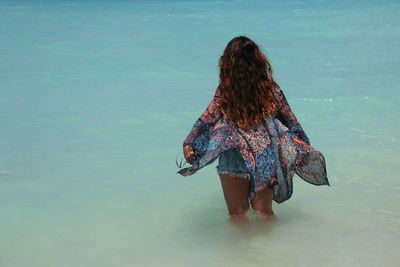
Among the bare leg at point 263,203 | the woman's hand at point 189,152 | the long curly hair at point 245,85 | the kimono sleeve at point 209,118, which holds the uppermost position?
the long curly hair at point 245,85

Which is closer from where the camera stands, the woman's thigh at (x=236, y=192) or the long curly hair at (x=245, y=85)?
the long curly hair at (x=245, y=85)

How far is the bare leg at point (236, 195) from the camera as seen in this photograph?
10.9ft

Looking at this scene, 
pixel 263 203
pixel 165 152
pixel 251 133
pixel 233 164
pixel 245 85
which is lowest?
pixel 165 152

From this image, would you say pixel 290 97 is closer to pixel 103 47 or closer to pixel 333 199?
pixel 333 199

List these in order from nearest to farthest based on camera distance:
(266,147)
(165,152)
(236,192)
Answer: (266,147) → (236,192) → (165,152)

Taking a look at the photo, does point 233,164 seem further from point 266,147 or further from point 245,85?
point 245,85

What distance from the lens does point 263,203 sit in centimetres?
340

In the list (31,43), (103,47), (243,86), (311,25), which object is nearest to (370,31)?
(311,25)

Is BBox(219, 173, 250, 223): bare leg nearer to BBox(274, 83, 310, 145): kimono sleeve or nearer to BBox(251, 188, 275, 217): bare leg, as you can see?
BBox(251, 188, 275, 217): bare leg

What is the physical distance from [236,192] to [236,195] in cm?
2

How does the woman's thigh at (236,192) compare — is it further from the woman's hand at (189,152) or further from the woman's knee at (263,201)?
the woman's hand at (189,152)

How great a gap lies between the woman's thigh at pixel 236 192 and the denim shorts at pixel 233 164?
2 cm

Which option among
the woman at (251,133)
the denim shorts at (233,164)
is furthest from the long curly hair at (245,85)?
the denim shorts at (233,164)

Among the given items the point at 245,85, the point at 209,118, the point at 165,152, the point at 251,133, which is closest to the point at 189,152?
the point at 209,118
